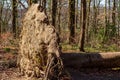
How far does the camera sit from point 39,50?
9.68m

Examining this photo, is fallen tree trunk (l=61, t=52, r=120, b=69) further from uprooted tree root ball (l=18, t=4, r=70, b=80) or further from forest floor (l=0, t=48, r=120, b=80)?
uprooted tree root ball (l=18, t=4, r=70, b=80)

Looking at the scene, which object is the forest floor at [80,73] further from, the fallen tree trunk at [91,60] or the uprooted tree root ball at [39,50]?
the uprooted tree root ball at [39,50]

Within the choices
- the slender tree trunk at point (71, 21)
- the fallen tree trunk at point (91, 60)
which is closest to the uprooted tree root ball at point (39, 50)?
the fallen tree trunk at point (91, 60)

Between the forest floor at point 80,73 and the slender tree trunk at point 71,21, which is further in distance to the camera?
the slender tree trunk at point 71,21

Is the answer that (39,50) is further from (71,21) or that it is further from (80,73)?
(71,21)

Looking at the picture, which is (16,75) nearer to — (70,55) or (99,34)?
(70,55)

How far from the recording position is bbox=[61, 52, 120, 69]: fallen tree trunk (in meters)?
11.7

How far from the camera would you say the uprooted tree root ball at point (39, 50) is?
9062mm

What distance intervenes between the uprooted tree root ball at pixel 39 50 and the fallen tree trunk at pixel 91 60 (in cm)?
180

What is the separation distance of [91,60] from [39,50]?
3.14 meters

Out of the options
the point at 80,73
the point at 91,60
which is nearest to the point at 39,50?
the point at 80,73

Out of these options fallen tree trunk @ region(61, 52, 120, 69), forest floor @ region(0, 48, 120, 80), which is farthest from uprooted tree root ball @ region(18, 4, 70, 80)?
fallen tree trunk @ region(61, 52, 120, 69)

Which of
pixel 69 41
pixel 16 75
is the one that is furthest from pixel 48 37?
pixel 69 41

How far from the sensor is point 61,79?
29.5ft
